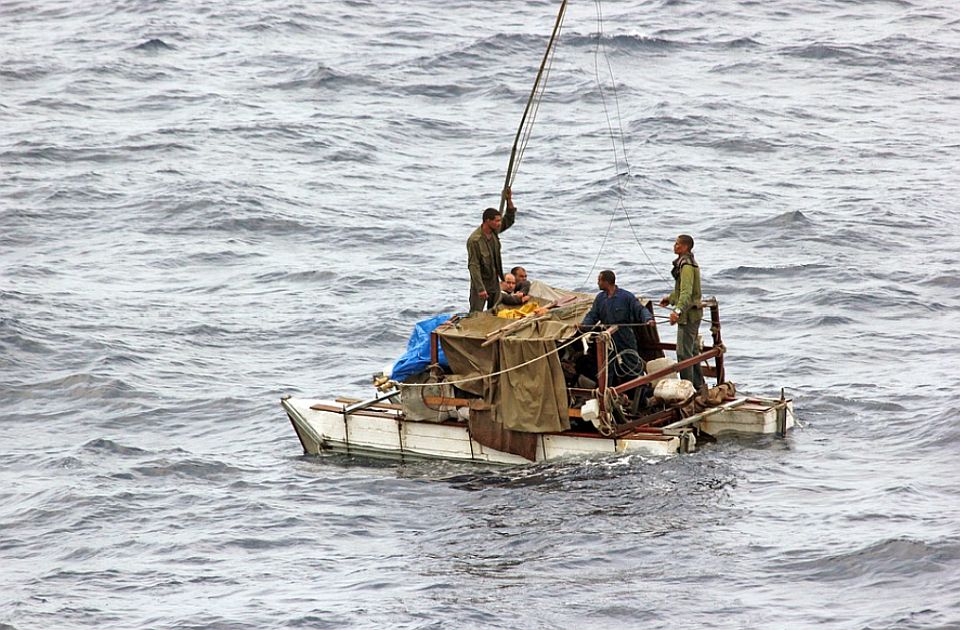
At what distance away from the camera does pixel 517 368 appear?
17234 millimetres

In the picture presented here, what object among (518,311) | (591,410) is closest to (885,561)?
(591,410)

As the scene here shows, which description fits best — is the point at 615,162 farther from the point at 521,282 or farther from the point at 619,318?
the point at 619,318

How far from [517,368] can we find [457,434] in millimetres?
1318

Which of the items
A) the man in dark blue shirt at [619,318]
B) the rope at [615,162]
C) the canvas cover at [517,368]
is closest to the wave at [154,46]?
the rope at [615,162]

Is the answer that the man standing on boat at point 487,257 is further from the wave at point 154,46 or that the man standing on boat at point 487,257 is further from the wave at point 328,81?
the wave at point 154,46

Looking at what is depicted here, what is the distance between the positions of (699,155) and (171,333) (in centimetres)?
1510

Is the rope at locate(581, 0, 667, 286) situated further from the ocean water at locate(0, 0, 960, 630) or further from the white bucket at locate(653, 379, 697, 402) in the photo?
the white bucket at locate(653, 379, 697, 402)

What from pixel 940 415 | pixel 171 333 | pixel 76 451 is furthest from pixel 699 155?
pixel 76 451

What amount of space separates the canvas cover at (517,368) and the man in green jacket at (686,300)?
1.23 metres

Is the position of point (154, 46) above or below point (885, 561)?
above

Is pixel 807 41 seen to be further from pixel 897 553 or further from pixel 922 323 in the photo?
pixel 897 553

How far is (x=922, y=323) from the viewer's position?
80.5 feet

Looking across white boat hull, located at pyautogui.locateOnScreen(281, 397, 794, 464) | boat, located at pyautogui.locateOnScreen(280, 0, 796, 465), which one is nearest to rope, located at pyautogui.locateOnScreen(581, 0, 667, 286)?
boat, located at pyautogui.locateOnScreen(280, 0, 796, 465)

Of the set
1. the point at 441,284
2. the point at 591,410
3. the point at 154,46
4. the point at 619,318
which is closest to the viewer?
the point at 591,410
